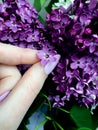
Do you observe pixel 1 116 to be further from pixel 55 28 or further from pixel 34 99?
pixel 55 28

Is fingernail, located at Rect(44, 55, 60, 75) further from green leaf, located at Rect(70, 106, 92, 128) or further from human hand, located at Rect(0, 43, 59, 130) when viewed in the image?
green leaf, located at Rect(70, 106, 92, 128)

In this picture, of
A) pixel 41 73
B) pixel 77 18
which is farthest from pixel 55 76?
pixel 77 18

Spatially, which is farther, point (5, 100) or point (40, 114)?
point (40, 114)

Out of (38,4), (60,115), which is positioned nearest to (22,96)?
(60,115)

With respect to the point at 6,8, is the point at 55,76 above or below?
below

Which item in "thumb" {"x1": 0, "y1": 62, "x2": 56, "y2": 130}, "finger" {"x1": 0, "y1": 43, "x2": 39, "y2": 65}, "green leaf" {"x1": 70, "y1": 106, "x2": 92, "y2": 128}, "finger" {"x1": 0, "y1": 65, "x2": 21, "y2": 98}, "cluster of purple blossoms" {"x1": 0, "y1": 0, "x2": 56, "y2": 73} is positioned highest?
"cluster of purple blossoms" {"x1": 0, "y1": 0, "x2": 56, "y2": 73}

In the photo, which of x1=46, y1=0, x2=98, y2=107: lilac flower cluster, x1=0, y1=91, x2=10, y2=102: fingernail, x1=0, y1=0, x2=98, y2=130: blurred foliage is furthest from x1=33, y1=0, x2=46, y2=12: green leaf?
x1=0, y1=91, x2=10, y2=102: fingernail

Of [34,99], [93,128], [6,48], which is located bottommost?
[93,128]
